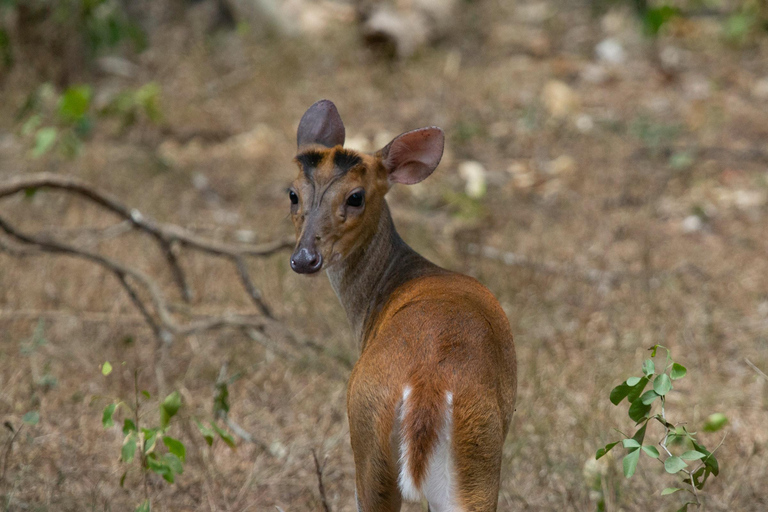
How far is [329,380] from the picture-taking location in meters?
4.24

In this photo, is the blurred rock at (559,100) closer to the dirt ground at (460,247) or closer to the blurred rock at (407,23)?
the dirt ground at (460,247)

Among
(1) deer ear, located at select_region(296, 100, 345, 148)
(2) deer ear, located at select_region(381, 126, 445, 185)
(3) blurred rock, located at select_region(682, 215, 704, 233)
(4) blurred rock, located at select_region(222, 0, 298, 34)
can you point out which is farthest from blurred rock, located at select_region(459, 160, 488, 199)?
(4) blurred rock, located at select_region(222, 0, 298, 34)

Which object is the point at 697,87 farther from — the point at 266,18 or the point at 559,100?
the point at 266,18

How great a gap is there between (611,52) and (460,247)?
4.07 meters

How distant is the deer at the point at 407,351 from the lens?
2.24 m

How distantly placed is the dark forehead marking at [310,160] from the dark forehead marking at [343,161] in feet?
0.18

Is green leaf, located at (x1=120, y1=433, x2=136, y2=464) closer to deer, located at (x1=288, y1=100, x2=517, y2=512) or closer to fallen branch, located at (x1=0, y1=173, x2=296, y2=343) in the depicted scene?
deer, located at (x1=288, y1=100, x2=517, y2=512)

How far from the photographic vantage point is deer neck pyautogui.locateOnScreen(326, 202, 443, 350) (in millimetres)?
3131

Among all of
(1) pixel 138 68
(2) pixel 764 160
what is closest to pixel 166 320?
(2) pixel 764 160

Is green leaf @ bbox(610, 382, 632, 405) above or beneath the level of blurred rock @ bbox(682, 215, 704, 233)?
above

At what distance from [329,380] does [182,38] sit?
6323mm

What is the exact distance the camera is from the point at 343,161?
117 inches

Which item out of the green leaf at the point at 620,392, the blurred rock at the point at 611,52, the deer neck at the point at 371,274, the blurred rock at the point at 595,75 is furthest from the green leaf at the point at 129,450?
the blurred rock at the point at 611,52

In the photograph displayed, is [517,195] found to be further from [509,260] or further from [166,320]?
[166,320]
